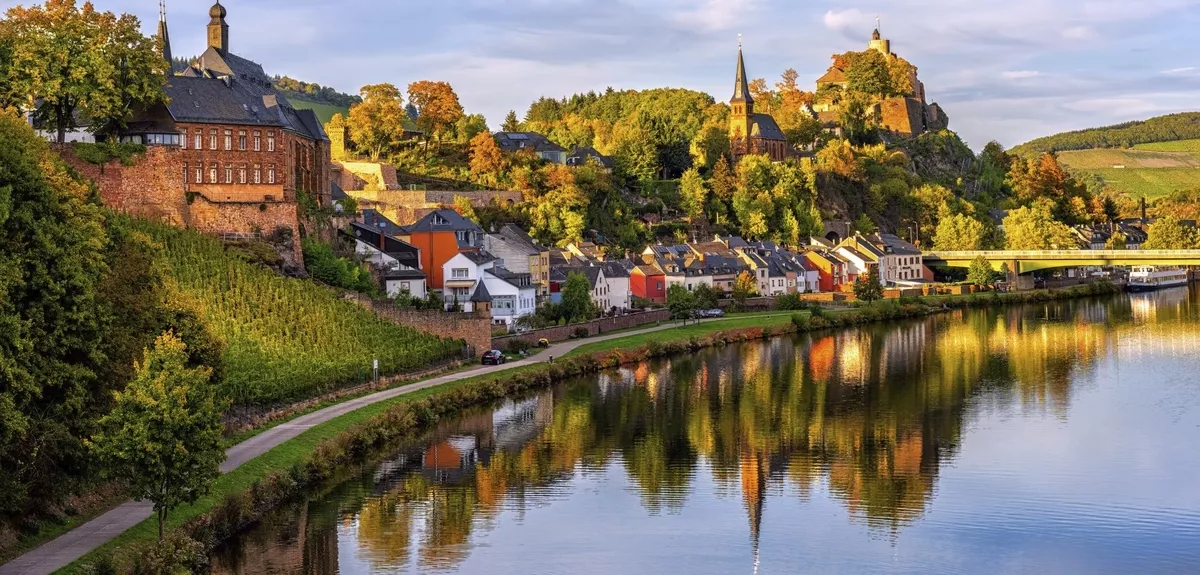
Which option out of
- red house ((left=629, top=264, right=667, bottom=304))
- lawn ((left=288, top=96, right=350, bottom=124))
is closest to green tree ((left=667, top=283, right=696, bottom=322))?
red house ((left=629, top=264, right=667, bottom=304))

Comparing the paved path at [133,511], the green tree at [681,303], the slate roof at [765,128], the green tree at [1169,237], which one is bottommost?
the paved path at [133,511]

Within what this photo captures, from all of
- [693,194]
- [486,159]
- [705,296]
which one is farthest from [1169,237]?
[486,159]

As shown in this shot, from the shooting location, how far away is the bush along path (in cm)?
2548

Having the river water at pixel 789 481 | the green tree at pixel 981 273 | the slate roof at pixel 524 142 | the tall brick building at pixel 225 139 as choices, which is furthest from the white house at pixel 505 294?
the green tree at pixel 981 273

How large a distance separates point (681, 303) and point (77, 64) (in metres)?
35.0

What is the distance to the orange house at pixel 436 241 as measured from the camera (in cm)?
6888

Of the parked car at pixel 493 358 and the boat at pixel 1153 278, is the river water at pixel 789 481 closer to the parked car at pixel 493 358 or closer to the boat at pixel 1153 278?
the parked car at pixel 493 358

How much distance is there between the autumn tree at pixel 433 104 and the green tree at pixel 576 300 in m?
29.7

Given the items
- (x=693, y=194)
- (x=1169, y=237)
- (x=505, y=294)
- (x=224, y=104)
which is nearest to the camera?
(x=224, y=104)

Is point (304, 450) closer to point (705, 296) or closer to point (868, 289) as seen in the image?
point (705, 296)

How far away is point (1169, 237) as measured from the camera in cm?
12294

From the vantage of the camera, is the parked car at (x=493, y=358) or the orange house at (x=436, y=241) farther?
the orange house at (x=436, y=241)

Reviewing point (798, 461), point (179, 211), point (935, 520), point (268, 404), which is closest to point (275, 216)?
point (179, 211)

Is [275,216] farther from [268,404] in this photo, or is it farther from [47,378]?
[47,378]
